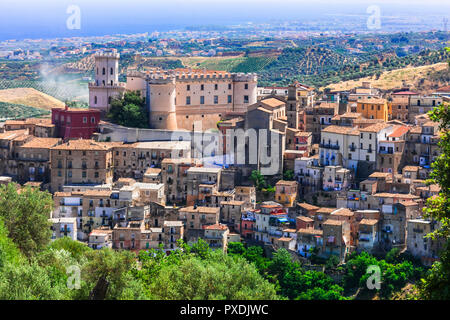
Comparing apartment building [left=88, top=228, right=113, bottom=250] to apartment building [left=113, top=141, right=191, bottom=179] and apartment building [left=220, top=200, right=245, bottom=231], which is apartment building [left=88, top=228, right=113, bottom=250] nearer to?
apartment building [left=220, top=200, right=245, bottom=231]

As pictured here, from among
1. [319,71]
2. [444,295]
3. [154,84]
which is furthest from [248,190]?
[319,71]

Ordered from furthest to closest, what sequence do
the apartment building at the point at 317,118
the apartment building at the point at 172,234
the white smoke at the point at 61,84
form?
the white smoke at the point at 61,84 < the apartment building at the point at 317,118 < the apartment building at the point at 172,234

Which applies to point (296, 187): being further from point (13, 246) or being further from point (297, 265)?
point (13, 246)

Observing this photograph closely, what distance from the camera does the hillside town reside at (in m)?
37.1

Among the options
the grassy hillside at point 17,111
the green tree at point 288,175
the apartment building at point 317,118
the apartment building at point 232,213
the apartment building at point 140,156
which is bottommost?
the apartment building at point 232,213

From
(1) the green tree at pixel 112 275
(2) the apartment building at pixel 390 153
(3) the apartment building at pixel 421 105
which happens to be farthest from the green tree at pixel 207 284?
(3) the apartment building at pixel 421 105

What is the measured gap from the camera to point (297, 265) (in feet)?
117

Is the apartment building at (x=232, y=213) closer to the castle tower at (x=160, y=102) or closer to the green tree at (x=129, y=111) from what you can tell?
the castle tower at (x=160, y=102)

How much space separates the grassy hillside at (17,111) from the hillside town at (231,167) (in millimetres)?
21742

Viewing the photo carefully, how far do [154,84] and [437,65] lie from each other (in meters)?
35.7

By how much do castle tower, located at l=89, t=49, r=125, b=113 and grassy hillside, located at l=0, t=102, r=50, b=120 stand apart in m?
22.0

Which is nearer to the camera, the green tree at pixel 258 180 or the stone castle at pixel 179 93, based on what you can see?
the green tree at pixel 258 180

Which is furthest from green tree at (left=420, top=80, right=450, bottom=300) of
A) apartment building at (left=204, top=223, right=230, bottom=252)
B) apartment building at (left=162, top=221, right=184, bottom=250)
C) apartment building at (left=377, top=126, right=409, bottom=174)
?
apartment building at (left=377, top=126, right=409, bottom=174)

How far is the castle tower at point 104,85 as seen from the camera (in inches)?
1821
